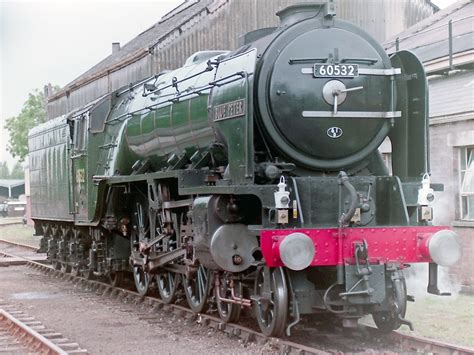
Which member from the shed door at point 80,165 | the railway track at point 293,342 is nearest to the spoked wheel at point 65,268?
the shed door at point 80,165

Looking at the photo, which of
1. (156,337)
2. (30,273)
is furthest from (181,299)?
(30,273)

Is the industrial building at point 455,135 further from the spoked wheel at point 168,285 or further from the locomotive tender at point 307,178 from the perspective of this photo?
the spoked wheel at point 168,285

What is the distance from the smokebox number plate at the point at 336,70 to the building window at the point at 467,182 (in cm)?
460

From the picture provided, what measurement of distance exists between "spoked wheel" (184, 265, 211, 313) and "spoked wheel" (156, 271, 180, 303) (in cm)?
41

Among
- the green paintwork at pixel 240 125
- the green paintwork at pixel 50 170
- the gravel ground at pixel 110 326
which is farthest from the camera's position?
the green paintwork at pixel 50 170

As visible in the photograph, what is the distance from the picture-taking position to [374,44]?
7992 millimetres

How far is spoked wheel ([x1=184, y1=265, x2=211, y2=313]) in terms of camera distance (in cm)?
921

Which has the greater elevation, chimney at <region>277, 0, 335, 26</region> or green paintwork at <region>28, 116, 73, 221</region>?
chimney at <region>277, 0, 335, 26</region>

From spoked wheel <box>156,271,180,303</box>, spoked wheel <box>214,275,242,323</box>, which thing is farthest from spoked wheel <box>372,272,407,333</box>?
spoked wheel <box>156,271,180,303</box>

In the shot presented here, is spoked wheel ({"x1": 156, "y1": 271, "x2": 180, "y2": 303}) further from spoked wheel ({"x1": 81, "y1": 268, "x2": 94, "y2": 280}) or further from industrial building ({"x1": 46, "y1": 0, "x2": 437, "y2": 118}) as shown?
industrial building ({"x1": 46, "y1": 0, "x2": 437, "y2": 118})

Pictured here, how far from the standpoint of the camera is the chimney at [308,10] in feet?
25.7

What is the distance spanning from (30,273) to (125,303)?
644 centimetres

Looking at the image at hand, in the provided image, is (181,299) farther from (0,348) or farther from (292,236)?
(292,236)

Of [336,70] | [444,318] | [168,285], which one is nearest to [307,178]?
[336,70]
